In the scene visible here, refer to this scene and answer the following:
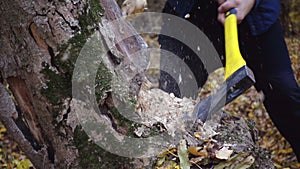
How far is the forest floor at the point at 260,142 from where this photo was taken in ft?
9.20

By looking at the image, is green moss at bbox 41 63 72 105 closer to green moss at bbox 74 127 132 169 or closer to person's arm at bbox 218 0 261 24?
green moss at bbox 74 127 132 169

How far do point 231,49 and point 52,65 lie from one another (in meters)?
0.82

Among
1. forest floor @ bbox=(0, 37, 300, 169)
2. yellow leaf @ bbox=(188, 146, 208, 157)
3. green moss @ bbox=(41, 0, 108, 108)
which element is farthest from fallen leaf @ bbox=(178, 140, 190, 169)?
forest floor @ bbox=(0, 37, 300, 169)

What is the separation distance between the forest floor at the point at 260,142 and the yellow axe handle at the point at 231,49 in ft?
2.61

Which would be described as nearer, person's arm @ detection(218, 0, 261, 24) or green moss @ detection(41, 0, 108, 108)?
green moss @ detection(41, 0, 108, 108)

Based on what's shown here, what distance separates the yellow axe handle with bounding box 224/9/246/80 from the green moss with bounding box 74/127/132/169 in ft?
1.99

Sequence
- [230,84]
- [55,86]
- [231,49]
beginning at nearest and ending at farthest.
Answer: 1. [55,86]
2. [230,84]
3. [231,49]

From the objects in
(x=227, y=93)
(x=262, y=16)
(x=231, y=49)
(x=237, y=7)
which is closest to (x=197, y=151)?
(x=227, y=93)

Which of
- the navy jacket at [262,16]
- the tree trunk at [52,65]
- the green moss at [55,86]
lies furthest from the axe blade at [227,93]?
the navy jacket at [262,16]

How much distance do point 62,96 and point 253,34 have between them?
4.54 feet

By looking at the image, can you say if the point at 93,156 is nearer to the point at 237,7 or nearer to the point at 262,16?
the point at 237,7

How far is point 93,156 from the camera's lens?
4.34 feet

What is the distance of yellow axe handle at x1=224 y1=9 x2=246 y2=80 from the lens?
158 cm

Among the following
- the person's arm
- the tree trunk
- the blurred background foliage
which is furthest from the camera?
the blurred background foliage
